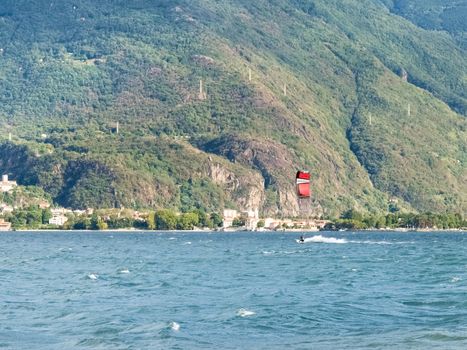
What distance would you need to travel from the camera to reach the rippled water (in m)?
66.7

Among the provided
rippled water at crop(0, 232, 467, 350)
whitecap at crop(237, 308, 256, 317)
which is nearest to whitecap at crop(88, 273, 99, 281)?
A: rippled water at crop(0, 232, 467, 350)

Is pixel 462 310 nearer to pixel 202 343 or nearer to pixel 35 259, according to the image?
pixel 202 343

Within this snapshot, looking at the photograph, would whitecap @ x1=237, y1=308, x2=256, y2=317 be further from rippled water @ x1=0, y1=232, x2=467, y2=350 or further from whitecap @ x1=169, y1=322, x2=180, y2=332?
whitecap @ x1=169, y1=322, x2=180, y2=332

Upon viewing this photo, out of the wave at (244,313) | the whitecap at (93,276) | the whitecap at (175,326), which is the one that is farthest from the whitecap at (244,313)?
the whitecap at (93,276)

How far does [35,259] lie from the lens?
5325 inches

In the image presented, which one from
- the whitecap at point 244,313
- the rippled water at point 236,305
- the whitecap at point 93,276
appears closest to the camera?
the rippled water at point 236,305

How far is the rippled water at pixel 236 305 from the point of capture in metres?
66.7

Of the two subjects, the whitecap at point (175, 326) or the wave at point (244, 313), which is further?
the wave at point (244, 313)

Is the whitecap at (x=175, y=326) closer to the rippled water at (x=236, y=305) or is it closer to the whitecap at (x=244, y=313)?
the rippled water at (x=236, y=305)

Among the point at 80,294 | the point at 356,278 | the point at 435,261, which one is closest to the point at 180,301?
the point at 80,294

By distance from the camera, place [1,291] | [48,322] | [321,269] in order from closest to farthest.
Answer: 1. [48,322]
2. [1,291]
3. [321,269]

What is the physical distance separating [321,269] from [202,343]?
46.5 m

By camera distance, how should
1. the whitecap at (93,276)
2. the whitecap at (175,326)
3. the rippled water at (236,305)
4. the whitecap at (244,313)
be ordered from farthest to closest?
1. the whitecap at (93,276)
2. the whitecap at (244,313)
3. the whitecap at (175,326)
4. the rippled water at (236,305)

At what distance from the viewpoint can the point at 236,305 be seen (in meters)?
79.6
